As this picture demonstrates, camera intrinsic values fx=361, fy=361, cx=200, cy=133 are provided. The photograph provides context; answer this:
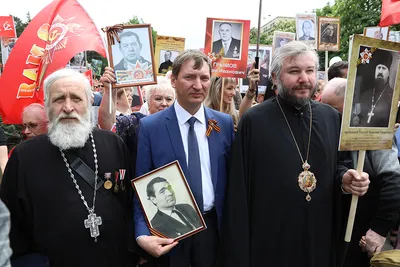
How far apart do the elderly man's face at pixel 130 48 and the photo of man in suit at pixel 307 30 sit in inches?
248

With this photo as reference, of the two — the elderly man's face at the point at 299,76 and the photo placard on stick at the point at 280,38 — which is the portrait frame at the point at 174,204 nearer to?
the elderly man's face at the point at 299,76

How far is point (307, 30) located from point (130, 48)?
21.0 feet

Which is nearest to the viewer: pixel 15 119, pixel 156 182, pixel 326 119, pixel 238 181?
pixel 156 182

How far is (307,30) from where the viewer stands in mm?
8461

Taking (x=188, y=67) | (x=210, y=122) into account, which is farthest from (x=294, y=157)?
(x=188, y=67)

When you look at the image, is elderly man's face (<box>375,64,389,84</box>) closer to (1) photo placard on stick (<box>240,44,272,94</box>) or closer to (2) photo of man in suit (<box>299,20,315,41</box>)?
(1) photo placard on stick (<box>240,44,272,94</box>)

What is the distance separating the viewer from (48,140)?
2.60 meters

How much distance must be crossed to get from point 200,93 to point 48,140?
1.14 meters

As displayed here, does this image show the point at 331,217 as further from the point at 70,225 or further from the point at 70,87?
the point at 70,87

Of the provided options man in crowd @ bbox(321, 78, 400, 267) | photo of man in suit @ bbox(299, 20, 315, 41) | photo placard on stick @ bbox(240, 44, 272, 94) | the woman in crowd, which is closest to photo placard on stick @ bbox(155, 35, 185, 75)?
photo placard on stick @ bbox(240, 44, 272, 94)

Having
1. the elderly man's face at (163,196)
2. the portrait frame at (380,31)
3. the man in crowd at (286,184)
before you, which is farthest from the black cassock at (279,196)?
the portrait frame at (380,31)

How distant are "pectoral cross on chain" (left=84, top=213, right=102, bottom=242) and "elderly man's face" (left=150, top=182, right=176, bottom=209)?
0.45m

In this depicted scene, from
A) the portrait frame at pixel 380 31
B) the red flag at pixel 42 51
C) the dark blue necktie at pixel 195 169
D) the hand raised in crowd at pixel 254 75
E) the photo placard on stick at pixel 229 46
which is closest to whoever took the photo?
the dark blue necktie at pixel 195 169

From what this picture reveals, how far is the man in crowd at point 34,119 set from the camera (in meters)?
3.19
